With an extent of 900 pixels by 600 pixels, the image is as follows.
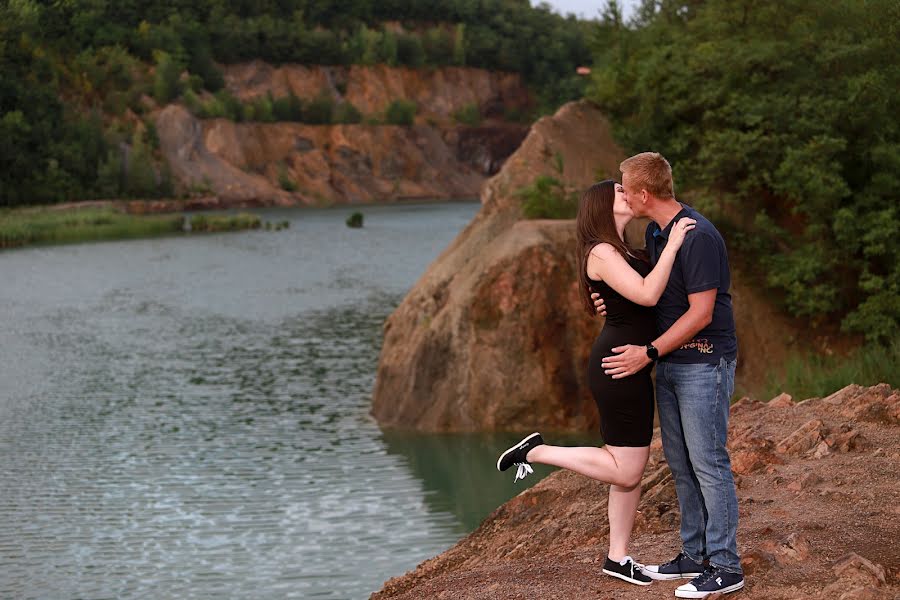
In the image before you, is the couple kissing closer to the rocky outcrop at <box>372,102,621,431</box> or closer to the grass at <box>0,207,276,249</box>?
the rocky outcrop at <box>372,102,621,431</box>

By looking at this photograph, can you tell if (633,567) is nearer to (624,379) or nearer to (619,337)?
(624,379)

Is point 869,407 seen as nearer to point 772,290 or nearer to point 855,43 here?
point 772,290

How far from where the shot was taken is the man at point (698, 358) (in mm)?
5723

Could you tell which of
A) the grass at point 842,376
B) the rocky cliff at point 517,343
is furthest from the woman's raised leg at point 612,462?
the rocky cliff at point 517,343

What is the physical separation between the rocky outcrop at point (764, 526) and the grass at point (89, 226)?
155 feet

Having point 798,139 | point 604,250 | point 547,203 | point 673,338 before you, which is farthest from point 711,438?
point 547,203

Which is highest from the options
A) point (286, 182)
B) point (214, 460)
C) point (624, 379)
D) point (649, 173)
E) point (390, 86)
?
point (390, 86)

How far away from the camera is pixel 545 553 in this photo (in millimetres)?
7301

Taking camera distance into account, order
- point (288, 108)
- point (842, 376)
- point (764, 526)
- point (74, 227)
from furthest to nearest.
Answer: point (288, 108) < point (74, 227) < point (842, 376) < point (764, 526)

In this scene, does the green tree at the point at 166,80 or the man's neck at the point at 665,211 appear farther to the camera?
the green tree at the point at 166,80

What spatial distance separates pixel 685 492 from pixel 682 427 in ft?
1.08

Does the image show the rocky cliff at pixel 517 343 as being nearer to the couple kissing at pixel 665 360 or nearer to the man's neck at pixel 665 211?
the couple kissing at pixel 665 360

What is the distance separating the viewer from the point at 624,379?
587cm

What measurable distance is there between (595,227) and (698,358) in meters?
0.74
